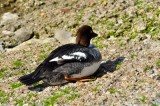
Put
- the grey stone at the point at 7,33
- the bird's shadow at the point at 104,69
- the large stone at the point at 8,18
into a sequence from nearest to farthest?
the bird's shadow at the point at 104,69 → the grey stone at the point at 7,33 → the large stone at the point at 8,18

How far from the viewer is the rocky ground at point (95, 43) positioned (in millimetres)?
10914

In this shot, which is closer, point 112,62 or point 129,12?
point 112,62

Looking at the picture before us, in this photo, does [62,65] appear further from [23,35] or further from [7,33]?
[7,33]

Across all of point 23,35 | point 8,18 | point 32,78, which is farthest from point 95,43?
point 8,18

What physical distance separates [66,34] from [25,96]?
4.93 meters

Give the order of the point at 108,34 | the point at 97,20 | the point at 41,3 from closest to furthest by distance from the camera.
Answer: the point at 108,34 < the point at 97,20 < the point at 41,3

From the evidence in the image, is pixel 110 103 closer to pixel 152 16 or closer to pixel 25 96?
pixel 25 96

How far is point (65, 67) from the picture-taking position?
11578 mm

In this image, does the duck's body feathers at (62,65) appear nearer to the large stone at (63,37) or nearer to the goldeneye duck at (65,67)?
the goldeneye duck at (65,67)

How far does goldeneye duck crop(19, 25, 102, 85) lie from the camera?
1151 centimetres

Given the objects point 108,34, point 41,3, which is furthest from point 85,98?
point 41,3

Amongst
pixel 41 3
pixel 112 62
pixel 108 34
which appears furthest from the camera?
pixel 41 3

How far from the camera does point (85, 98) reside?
1074cm

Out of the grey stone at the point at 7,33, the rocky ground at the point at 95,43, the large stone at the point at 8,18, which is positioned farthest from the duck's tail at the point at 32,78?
the large stone at the point at 8,18
